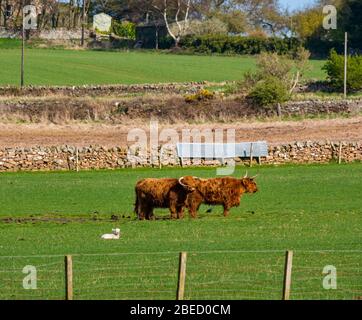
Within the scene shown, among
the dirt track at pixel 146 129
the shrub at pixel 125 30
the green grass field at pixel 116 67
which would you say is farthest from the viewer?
the shrub at pixel 125 30

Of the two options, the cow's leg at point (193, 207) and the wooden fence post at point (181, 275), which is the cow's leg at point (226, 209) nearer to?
the cow's leg at point (193, 207)

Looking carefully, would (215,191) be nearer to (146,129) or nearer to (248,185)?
(248,185)

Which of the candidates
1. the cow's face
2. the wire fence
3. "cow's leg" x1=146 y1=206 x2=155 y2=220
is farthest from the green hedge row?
the wire fence

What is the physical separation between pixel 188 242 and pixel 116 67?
228 ft

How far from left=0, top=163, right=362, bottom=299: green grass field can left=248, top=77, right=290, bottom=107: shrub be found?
22571 mm

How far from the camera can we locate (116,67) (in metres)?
96.9

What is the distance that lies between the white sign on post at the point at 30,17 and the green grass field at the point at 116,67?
3.04 m

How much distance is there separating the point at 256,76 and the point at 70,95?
1092 centimetres

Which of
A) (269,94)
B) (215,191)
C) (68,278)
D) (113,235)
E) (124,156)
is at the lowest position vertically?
(124,156)

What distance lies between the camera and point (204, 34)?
112 metres

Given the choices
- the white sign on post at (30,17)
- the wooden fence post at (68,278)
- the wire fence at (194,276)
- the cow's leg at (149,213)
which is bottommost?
the cow's leg at (149,213)

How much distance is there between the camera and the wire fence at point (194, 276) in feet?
70.4

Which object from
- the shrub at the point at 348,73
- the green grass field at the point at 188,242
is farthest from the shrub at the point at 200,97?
the green grass field at the point at 188,242

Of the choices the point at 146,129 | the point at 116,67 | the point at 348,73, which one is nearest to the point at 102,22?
the point at 116,67
